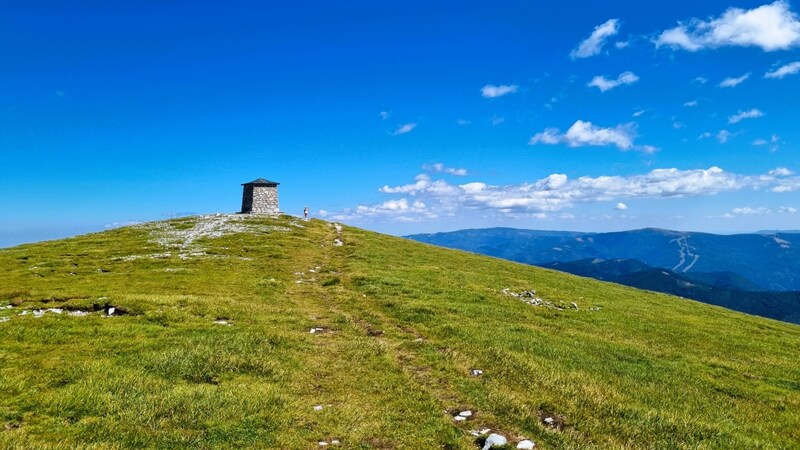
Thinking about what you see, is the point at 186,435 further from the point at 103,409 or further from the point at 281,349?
the point at 281,349

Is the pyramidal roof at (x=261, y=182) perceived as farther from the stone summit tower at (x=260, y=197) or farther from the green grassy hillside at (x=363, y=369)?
the green grassy hillside at (x=363, y=369)

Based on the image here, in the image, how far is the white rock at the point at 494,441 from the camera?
11.9 metres

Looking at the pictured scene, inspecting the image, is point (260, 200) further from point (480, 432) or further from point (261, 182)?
point (480, 432)

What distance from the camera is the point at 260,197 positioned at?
92.9 meters

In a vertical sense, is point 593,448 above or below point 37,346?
below

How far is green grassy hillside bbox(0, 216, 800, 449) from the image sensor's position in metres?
12.6

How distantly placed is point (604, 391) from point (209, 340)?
52.8ft

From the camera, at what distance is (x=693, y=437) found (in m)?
13.5

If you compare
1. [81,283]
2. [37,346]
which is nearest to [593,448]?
[37,346]

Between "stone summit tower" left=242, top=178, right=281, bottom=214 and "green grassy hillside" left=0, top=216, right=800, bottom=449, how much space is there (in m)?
53.7

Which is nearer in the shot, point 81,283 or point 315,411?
point 315,411

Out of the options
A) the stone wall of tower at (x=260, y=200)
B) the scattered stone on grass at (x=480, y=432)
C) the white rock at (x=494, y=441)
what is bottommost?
the scattered stone on grass at (x=480, y=432)

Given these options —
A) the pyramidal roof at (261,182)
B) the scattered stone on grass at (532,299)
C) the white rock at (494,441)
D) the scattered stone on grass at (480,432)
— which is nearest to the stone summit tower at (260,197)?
the pyramidal roof at (261,182)

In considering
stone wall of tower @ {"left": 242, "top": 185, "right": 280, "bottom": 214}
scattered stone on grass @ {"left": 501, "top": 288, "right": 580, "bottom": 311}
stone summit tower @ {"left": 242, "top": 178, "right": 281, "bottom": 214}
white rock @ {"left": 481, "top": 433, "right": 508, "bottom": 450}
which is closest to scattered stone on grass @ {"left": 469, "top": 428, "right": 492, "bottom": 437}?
white rock @ {"left": 481, "top": 433, "right": 508, "bottom": 450}
